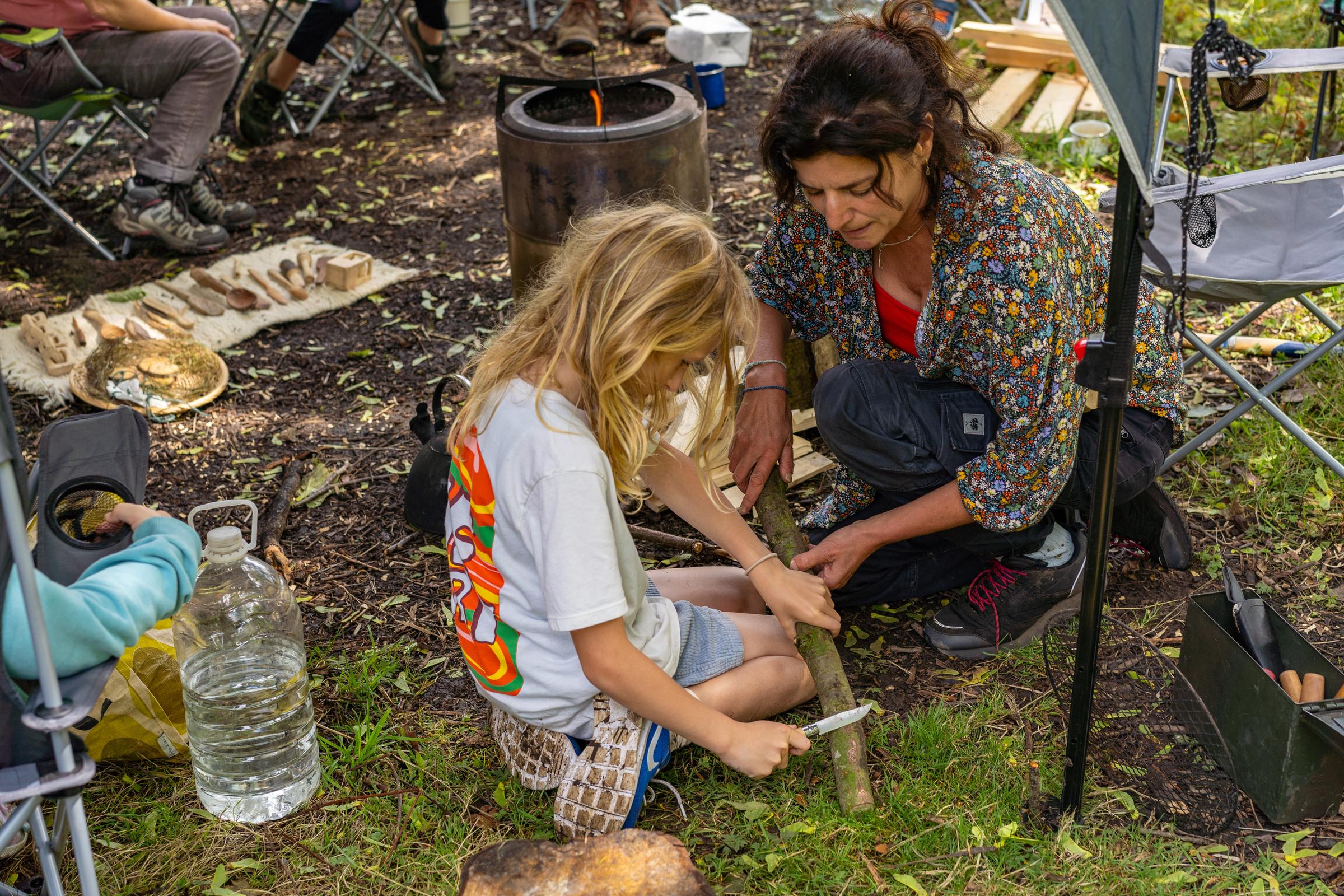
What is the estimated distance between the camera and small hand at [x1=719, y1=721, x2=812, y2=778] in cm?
212

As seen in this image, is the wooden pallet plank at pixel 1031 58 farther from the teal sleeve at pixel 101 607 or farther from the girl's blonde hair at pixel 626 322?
the teal sleeve at pixel 101 607

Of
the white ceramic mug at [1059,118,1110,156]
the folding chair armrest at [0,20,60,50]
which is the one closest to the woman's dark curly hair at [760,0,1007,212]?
the white ceramic mug at [1059,118,1110,156]

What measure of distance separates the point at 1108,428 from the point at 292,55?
5.56 metres

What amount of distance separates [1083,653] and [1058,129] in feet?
13.8

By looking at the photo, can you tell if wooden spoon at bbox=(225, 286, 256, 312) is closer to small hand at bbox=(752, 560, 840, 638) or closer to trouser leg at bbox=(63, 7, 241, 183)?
trouser leg at bbox=(63, 7, 241, 183)

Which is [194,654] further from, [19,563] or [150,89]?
[150,89]

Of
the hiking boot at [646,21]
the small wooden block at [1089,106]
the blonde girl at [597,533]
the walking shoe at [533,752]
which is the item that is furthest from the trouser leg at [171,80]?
the small wooden block at [1089,106]

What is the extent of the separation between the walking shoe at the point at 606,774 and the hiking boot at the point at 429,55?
5587 mm

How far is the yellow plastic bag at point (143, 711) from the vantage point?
8.03 ft

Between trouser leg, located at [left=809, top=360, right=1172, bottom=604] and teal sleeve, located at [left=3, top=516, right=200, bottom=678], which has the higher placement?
teal sleeve, located at [left=3, top=516, right=200, bottom=678]

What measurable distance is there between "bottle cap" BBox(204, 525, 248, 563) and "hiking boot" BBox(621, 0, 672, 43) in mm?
5966

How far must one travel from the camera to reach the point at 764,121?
243 cm

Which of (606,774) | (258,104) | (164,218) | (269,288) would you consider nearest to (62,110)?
(164,218)

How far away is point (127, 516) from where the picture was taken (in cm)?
204
